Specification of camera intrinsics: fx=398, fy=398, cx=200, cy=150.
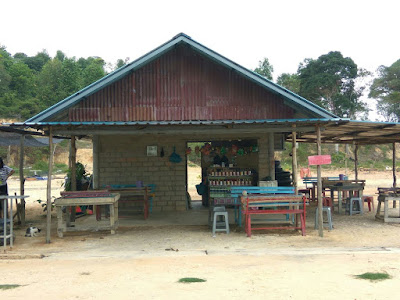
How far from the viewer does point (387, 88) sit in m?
46.5

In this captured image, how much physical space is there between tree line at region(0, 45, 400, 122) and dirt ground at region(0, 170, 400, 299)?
32.8m

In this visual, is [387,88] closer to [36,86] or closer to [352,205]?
[352,205]

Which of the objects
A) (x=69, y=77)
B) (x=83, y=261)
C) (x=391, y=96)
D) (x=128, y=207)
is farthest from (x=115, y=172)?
(x=69, y=77)

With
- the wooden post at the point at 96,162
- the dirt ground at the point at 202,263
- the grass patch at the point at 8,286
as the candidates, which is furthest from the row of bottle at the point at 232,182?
the grass patch at the point at 8,286

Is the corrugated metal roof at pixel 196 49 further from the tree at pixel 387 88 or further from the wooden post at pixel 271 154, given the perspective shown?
the tree at pixel 387 88

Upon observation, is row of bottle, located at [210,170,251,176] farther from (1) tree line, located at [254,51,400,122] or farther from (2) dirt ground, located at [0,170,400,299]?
(1) tree line, located at [254,51,400,122]

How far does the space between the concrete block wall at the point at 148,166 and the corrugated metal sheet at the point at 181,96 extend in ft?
9.76

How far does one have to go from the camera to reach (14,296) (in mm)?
5508

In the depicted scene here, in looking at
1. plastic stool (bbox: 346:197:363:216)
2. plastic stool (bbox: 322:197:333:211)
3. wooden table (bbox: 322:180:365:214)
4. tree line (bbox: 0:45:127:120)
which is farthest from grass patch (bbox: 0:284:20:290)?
tree line (bbox: 0:45:127:120)

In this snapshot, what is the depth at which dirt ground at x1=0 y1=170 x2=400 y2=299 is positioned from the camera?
5.61 m

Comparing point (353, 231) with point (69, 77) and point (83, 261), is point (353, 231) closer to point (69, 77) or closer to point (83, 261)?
point (83, 261)

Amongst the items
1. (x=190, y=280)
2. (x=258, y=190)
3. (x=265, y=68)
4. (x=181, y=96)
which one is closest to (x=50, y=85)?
(x=265, y=68)

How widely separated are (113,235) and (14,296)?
448 cm

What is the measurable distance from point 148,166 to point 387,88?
4138 centimetres
